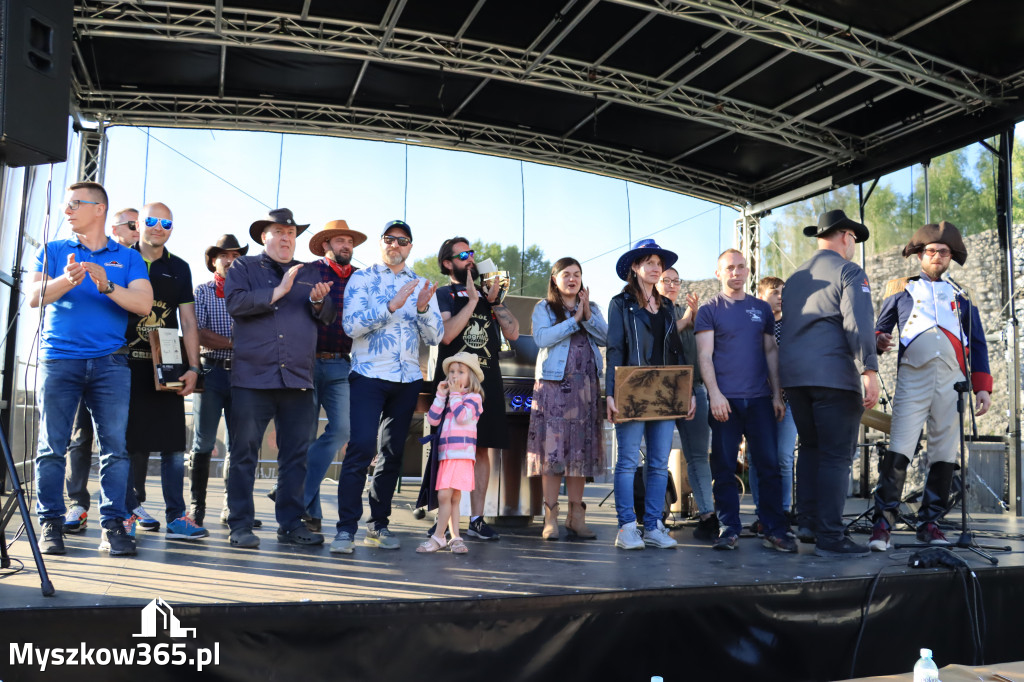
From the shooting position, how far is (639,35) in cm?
793

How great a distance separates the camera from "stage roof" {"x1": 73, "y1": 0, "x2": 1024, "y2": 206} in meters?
7.44

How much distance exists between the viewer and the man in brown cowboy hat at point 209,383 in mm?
4953

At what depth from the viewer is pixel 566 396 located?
4895 millimetres

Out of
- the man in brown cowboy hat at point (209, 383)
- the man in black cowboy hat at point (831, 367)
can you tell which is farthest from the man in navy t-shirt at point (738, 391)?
the man in brown cowboy hat at point (209, 383)

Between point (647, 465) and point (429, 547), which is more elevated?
point (647, 465)

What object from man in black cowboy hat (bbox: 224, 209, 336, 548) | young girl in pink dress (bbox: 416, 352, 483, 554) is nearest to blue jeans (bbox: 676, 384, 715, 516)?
young girl in pink dress (bbox: 416, 352, 483, 554)

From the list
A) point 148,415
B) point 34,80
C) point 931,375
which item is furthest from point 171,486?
point 931,375

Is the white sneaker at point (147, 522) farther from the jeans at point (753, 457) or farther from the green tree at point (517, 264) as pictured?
the green tree at point (517, 264)

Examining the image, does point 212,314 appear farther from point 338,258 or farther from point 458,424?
point 458,424

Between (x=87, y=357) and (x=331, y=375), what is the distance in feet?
4.91

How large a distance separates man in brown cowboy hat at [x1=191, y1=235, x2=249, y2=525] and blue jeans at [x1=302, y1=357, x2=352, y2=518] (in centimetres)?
57

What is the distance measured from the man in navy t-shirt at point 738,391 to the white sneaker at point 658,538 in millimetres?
288

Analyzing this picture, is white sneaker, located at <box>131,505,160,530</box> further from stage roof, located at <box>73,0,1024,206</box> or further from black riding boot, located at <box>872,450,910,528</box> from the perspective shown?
stage roof, located at <box>73,0,1024,206</box>

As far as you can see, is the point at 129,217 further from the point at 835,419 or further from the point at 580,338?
the point at 835,419
